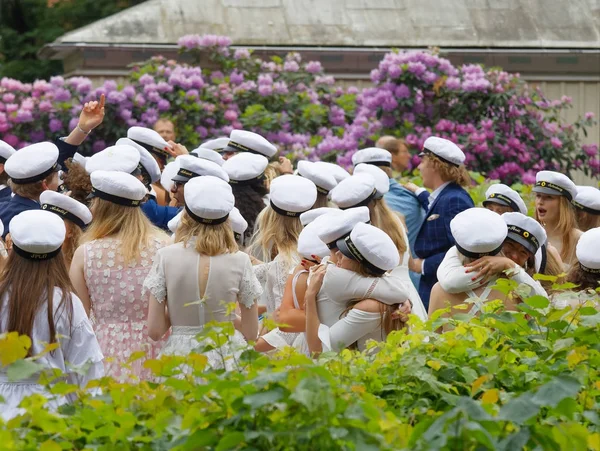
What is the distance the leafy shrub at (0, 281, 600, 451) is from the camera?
3.07 meters

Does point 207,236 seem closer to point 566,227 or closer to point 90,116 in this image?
point 90,116

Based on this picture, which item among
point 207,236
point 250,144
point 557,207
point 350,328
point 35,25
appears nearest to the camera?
point 350,328

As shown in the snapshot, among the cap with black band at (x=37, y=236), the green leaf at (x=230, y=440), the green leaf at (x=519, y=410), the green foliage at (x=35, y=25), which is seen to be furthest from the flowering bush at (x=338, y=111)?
the green foliage at (x=35, y=25)

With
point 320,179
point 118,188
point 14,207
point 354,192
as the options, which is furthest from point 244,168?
point 118,188

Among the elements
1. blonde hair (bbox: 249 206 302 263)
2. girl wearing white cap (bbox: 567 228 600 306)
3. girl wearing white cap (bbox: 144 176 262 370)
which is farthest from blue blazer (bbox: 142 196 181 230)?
girl wearing white cap (bbox: 567 228 600 306)

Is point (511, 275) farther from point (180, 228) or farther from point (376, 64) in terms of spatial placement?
point (376, 64)

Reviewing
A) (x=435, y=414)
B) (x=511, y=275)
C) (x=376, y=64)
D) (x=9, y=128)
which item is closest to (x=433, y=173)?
(x=511, y=275)

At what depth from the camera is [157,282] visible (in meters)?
5.67

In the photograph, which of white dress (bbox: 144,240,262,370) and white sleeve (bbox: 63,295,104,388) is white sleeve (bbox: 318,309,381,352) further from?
white sleeve (bbox: 63,295,104,388)

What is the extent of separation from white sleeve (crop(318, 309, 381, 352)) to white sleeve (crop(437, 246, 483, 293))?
37 cm

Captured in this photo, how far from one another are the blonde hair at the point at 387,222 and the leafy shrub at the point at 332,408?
9.77ft

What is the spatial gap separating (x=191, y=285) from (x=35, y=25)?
21.3 metres

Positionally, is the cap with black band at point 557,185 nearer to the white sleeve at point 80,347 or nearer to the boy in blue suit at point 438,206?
the boy in blue suit at point 438,206

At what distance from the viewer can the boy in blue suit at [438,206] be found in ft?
26.0
